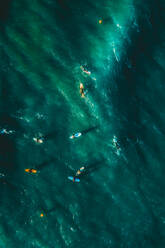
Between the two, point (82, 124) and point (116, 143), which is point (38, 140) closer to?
point (82, 124)

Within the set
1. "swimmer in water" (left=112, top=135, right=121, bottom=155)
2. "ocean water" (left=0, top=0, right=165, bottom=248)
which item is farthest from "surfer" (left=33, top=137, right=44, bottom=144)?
"swimmer in water" (left=112, top=135, right=121, bottom=155)

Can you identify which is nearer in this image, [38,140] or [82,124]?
[38,140]

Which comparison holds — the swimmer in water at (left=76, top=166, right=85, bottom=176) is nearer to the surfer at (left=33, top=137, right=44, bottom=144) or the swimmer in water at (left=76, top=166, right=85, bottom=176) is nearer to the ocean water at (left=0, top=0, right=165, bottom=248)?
the ocean water at (left=0, top=0, right=165, bottom=248)

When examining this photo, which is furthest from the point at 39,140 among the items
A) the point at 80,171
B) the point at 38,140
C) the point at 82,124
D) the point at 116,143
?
the point at 116,143

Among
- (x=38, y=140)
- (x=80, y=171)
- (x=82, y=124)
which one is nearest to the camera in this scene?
(x=38, y=140)

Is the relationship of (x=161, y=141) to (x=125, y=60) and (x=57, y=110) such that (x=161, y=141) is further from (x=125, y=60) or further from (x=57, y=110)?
(x=57, y=110)


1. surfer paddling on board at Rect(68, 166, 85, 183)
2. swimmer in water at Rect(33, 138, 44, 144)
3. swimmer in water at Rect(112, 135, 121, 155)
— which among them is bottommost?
surfer paddling on board at Rect(68, 166, 85, 183)

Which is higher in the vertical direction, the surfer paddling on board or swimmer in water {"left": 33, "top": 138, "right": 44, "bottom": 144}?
swimmer in water {"left": 33, "top": 138, "right": 44, "bottom": 144}

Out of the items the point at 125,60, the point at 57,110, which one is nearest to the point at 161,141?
the point at 125,60
